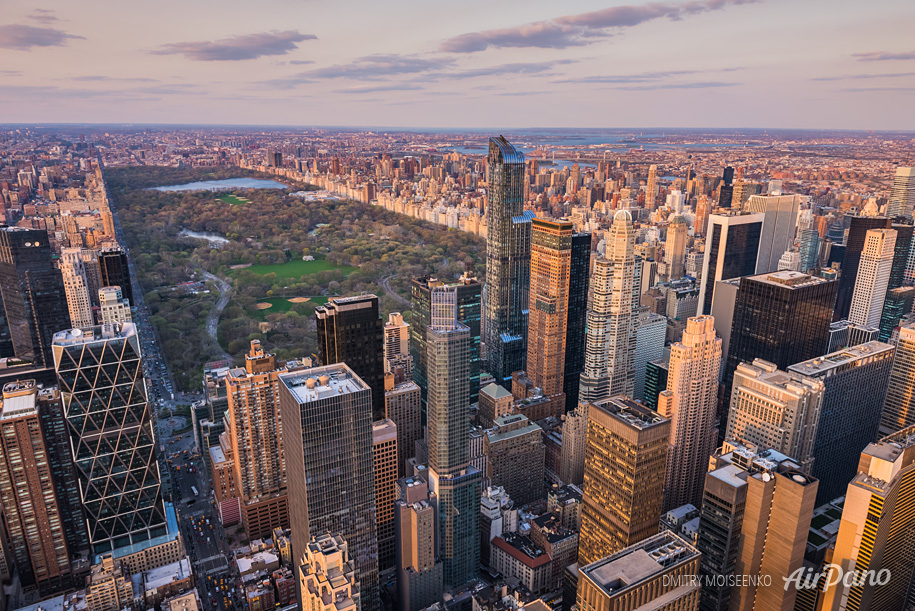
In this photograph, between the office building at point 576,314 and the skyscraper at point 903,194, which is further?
the skyscraper at point 903,194

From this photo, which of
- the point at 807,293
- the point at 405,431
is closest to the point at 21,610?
the point at 405,431

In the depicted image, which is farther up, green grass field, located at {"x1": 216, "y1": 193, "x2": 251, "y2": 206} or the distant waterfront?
the distant waterfront

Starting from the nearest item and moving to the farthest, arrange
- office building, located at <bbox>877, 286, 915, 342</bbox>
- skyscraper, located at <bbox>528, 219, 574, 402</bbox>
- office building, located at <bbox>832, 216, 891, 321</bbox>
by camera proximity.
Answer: skyscraper, located at <bbox>528, 219, 574, 402</bbox> < office building, located at <bbox>877, 286, 915, 342</bbox> < office building, located at <bbox>832, 216, 891, 321</bbox>

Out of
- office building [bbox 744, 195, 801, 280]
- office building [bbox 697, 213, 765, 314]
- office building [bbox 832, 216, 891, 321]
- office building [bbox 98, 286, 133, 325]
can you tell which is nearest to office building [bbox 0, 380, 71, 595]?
office building [bbox 98, 286, 133, 325]

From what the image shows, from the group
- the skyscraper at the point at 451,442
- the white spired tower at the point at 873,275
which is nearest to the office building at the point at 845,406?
the white spired tower at the point at 873,275

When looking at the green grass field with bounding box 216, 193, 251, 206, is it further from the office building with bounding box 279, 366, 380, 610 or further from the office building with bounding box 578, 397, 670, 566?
the office building with bounding box 578, 397, 670, 566

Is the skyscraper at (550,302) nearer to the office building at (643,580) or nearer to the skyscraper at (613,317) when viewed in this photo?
the skyscraper at (613,317)

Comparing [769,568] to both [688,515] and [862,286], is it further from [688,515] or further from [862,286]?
[862,286]

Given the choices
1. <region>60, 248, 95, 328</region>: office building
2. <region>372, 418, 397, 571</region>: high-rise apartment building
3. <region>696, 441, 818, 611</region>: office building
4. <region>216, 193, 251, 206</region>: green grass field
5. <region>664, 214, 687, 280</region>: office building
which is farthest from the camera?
<region>216, 193, 251, 206</region>: green grass field
